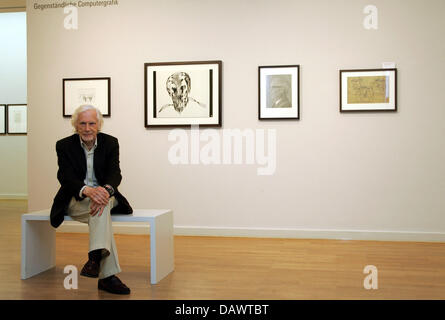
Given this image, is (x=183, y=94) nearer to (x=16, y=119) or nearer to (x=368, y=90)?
(x=368, y=90)

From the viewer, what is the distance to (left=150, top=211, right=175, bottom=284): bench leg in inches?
149

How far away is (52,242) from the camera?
170 inches

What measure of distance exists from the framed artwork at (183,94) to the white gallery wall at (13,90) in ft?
16.7

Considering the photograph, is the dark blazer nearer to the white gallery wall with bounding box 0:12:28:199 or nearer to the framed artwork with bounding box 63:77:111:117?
the framed artwork with bounding box 63:77:111:117

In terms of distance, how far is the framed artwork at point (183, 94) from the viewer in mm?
5977

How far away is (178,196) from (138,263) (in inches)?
66.3

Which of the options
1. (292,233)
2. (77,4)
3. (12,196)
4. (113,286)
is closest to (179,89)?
(77,4)

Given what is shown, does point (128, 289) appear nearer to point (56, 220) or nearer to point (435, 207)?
point (56, 220)

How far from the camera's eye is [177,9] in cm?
607

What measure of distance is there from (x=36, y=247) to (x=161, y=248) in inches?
41.2

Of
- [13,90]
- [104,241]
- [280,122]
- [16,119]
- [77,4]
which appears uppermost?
[77,4]

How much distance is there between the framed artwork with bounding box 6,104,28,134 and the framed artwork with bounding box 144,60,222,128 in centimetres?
508

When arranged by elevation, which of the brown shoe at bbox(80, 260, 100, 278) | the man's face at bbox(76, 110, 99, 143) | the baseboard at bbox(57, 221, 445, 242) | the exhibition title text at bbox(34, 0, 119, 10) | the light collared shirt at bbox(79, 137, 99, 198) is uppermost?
the exhibition title text at bbox(34, 0, 119, 10)

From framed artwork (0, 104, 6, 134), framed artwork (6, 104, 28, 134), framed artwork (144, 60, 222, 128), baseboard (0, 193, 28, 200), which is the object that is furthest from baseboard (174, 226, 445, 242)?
framed artwork (0, 104, 6, 134)
